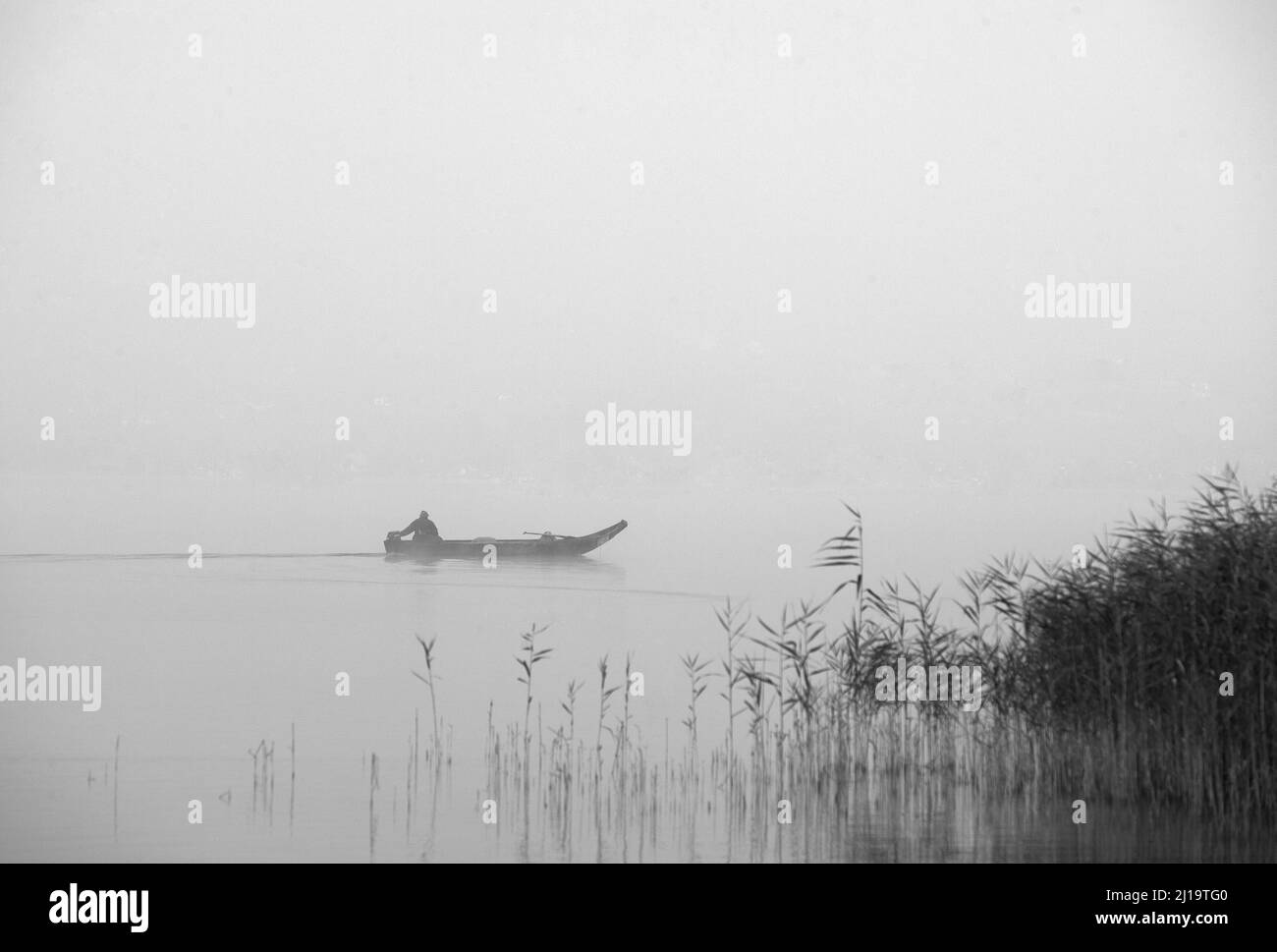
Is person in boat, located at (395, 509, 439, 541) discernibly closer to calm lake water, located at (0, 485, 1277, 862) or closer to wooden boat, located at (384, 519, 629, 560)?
wooden boat, located at (384, 519, 629, 560)

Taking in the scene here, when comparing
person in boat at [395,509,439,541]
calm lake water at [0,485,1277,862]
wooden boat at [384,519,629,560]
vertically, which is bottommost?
calm lake water at [0,485,1277,862]

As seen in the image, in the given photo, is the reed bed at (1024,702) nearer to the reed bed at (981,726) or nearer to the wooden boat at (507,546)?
the reed bed at (981,726)

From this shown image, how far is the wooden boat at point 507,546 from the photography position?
120ft

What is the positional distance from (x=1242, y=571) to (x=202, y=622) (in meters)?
21.8

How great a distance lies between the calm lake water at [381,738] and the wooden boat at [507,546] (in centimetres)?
159

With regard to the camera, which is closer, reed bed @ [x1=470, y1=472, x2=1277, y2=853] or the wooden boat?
reed bed @ [x1=470, y1=472, x2=1277, y2=853]

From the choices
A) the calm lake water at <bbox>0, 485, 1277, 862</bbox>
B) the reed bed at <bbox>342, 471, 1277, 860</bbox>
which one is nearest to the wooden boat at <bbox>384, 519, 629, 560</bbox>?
the calm lake water at <bbox>0, 485, 1277, 862</bbox>

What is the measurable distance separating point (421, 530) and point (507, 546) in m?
2.23

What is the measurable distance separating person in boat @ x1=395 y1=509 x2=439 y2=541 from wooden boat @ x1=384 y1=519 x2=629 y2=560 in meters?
0.10

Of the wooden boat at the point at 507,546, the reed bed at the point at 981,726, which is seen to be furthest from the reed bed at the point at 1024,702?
the wooden boat at the point at 507,546

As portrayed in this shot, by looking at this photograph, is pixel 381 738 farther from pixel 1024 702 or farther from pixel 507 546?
pixel 507 546

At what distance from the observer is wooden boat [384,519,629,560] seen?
1435 inches

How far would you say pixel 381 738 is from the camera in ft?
50.1
